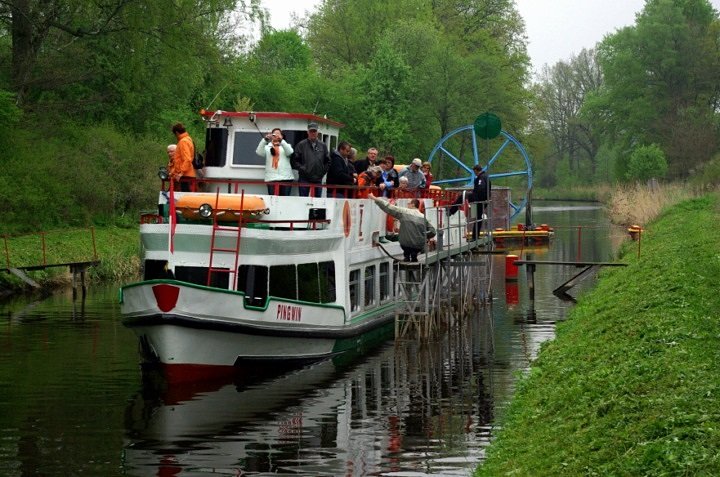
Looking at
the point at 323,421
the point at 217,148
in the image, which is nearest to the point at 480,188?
the point at 217,148

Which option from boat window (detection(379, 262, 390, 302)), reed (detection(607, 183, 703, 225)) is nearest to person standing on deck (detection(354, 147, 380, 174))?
boat window (detection(379, 262, 390, 302))

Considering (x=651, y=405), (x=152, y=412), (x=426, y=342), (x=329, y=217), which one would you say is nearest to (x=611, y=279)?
(x=426, y=342)

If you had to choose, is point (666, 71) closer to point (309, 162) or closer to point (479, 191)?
point (479, 191)

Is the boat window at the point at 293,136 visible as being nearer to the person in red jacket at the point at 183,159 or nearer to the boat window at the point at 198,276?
the person in red jacket at the point at 183,159

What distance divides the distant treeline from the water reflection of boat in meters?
5.23

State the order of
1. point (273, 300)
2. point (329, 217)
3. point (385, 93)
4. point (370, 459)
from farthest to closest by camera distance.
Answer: point (385, 93), point (329, 217), point (273, 300), point (370, 459)

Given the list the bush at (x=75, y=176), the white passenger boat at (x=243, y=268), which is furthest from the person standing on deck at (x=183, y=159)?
the bush at (x=75, y=176)

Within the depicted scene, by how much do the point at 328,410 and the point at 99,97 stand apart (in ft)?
109

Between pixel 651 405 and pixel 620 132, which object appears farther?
pixel 620 132

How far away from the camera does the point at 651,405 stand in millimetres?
12859

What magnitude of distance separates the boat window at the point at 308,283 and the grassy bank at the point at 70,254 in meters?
15.5

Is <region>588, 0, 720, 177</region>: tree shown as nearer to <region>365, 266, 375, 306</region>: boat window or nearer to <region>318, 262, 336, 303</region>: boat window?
<region>365, 266, 375, 306</region>: boat window

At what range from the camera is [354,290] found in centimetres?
2550

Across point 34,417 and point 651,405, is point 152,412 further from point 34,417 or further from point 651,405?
point 651,405
